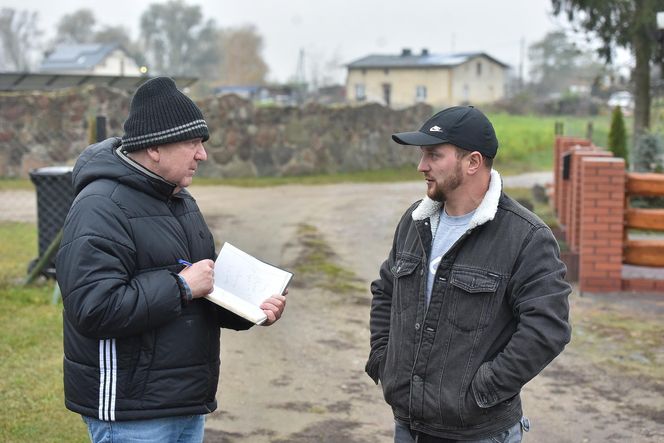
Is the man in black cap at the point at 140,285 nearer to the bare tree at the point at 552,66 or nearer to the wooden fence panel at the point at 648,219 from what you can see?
the wooden fence panel at the point at 648,219

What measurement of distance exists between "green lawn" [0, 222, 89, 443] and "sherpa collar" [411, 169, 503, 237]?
9.20ft

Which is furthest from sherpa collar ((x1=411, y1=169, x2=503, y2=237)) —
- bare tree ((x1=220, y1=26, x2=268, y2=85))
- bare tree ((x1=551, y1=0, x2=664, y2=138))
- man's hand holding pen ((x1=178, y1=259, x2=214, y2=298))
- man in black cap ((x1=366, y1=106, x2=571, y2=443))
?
A: bare tree ((x1=220, y1=26, x2=268, y2=85))

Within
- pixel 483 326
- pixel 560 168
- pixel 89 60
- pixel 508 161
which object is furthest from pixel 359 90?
pixel 483 326

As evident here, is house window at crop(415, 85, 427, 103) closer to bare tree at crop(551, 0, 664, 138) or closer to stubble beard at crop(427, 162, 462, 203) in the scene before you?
bare tree at crop(551, 0, 664, 138)

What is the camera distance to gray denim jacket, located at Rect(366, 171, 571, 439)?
327 cm

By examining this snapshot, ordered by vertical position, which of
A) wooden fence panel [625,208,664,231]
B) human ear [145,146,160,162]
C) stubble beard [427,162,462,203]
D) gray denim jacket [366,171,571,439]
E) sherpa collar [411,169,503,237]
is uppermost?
human ear [145,146,160,162]

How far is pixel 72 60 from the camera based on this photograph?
7494 centimetres

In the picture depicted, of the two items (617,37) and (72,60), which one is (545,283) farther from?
(72,60)

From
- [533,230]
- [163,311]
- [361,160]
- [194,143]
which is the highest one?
[194,143]

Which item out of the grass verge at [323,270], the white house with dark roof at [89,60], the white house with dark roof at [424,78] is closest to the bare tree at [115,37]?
the white house with dark roof at [89,60]

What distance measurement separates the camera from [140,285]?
3.24 metres

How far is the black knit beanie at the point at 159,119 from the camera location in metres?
3.40

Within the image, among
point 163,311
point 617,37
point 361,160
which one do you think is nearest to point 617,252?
point 163,311

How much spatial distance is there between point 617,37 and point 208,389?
16.3m
